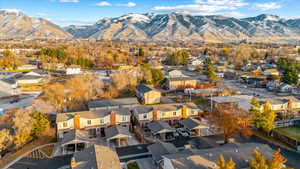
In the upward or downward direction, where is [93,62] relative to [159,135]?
upward

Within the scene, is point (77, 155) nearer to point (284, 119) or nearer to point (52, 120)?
point (52, 120)

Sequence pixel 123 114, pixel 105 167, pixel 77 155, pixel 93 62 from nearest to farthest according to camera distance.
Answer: pixel 105 167 < pixel 77 155 < pixel 123 114 < pixel 93 62

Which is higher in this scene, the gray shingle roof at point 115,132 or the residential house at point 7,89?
the residential house at point 7,89

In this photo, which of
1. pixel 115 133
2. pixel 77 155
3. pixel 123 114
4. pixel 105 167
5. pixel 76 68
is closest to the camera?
pixel 105 167

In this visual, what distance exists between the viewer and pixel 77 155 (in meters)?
17.6

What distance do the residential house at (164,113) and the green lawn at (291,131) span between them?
433 inches

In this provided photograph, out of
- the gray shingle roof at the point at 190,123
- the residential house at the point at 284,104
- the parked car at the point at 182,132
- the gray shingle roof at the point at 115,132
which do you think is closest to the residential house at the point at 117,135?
the gray shingle roof at the point at 115,132

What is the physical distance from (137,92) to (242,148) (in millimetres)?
27538

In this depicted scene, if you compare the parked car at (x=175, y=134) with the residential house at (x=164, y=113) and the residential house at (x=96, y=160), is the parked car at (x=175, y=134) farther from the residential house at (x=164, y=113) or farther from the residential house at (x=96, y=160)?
the residential house at (x=96, y=160)

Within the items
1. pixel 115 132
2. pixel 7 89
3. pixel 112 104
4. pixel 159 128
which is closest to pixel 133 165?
pixel 115 132

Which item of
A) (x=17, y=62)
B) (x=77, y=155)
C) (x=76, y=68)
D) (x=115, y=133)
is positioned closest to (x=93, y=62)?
(x=76, y=68)

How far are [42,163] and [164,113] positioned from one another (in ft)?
52.3

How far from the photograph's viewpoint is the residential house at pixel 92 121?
83.8 feet

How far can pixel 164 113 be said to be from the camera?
29.3 m
